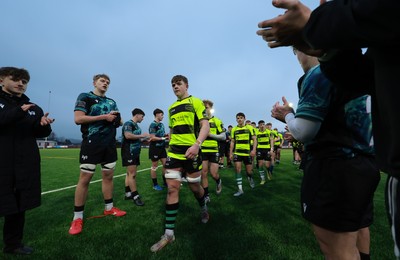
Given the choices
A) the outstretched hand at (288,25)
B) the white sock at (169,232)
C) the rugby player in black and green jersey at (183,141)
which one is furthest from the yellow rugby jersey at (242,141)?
the outstretched hand at (288,25)

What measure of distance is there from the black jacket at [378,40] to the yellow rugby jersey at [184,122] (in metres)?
3.20

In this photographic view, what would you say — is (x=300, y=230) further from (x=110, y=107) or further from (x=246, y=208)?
(x=110, y=107)

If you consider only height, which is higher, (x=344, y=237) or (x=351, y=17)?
(x=351, y=17)

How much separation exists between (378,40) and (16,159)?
154 inches

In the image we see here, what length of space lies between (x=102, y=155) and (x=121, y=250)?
1879mm

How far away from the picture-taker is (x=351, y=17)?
0.67 metres

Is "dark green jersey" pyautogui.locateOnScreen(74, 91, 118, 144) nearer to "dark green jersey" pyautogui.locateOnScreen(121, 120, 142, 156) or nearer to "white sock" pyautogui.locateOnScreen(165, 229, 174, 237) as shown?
"dark green jersey" pyautogui.locateOnScreen(121, 120, 142, 156)

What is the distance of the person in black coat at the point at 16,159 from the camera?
296cm

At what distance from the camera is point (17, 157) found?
311 cm

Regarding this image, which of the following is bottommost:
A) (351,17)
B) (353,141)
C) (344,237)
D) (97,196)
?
(97,196)

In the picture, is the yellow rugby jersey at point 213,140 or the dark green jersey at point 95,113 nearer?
the dark green jersey at point 95,113

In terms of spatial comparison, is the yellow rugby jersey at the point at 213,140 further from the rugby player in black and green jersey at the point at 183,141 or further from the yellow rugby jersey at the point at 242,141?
the rugby player in black and green jersey at the point at 183,141

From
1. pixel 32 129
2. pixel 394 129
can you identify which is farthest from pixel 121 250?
pixel 394 129

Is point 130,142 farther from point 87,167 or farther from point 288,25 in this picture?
point 288,25
